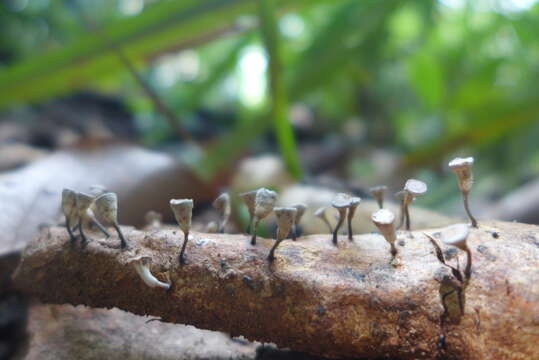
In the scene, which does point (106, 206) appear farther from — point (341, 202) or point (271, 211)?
point (341, 202)

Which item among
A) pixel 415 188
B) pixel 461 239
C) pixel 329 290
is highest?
pixel 415 188

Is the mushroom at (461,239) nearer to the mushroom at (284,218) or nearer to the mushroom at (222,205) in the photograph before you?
the mushroom at (284,218)

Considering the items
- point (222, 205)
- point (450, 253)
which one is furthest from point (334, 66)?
point (450, 253)

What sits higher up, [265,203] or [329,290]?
[265,203]

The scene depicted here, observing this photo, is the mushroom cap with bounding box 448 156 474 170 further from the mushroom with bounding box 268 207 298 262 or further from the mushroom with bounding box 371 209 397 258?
the mushroom with bounding box 268 207 298 262

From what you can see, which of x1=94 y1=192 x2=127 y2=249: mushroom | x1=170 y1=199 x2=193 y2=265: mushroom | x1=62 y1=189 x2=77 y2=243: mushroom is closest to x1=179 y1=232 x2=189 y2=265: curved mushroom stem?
x1=170 y1=199 x2=193 y2=265: mushroom
